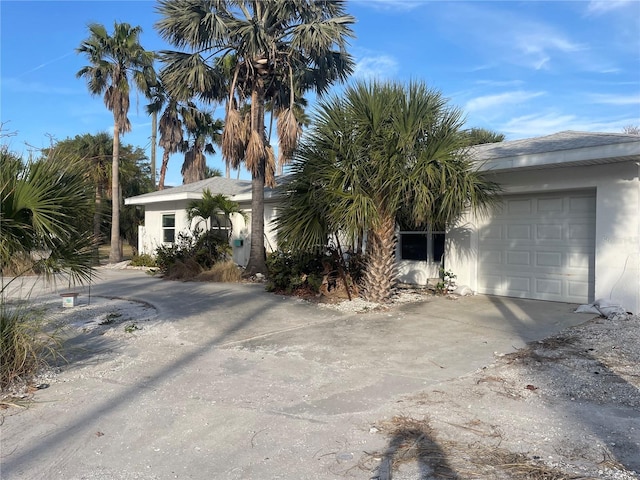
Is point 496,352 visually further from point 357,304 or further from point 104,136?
point 104,136

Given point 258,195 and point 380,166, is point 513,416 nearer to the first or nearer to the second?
point 380,166

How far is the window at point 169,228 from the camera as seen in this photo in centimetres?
2144

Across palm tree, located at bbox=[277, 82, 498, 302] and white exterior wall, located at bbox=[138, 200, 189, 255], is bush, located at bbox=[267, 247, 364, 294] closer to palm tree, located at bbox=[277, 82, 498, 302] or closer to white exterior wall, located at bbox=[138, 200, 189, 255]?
palm tree, located at bbox=[277, 82, 498, 302]

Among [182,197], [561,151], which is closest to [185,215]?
[182,197]

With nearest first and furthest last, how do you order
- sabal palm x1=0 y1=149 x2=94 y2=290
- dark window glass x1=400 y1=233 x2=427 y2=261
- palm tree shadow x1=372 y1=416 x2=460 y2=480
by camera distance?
1. palm tree shadow x1=372 y1=416 x2=460 y2=480
2. sabal palm x1=0 y1=149 x2=94 y2=290
3. dark window glass x1=400 y1=233 x2=427 y2=261

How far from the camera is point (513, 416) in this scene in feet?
14.3

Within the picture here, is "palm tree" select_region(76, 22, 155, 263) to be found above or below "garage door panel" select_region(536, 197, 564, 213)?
above

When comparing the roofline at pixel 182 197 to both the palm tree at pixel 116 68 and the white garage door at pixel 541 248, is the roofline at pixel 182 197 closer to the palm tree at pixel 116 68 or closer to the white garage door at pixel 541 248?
the palm tree at pixel 116 68

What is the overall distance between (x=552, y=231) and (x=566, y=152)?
6.02 feet

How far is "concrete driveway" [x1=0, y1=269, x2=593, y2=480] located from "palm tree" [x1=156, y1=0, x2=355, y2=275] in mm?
5640

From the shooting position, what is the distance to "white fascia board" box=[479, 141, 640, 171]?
8.19 m

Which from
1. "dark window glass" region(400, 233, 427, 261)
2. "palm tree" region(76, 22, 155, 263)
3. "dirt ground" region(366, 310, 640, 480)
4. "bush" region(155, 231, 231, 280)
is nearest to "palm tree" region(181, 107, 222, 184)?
"palm tree" region(76, 22, 155, 263)

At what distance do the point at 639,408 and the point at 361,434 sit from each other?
8.69 ft

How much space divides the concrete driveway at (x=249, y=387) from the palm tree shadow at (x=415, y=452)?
17 centimetres
